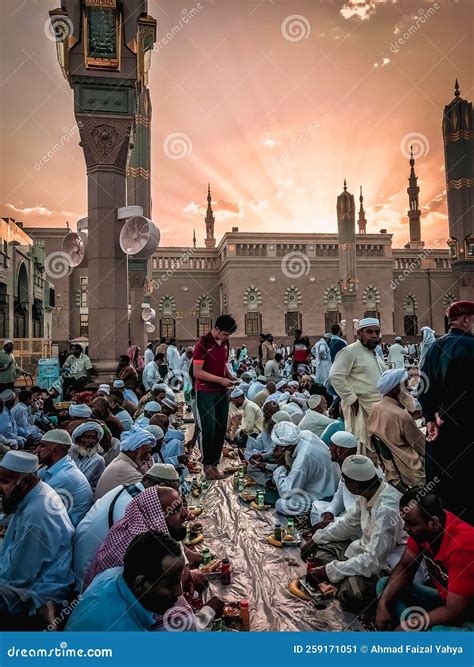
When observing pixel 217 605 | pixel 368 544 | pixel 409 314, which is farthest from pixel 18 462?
pixel 409 314

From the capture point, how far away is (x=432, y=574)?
2.09 metres

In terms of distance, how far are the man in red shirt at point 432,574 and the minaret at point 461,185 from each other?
1510cm

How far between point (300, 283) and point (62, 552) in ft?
90.8

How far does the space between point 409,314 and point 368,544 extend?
102 feet

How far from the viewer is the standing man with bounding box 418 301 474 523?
263 centimetres

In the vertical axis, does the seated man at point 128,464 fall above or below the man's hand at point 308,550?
above

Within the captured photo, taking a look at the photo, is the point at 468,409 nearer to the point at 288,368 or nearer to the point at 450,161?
the point at 288,368

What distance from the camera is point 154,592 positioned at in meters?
1.54

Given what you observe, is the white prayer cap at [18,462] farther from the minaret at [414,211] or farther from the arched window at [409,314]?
the minaret at [414,211]

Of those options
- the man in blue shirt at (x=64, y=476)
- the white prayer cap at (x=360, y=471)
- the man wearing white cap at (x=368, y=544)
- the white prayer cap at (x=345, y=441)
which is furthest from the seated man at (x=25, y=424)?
the white prayer cap at (x=360, y=471)

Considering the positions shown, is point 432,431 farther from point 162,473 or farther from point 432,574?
point 162,473

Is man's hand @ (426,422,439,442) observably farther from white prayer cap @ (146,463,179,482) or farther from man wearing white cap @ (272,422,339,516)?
white prayer cap @ (146,463,179,482)

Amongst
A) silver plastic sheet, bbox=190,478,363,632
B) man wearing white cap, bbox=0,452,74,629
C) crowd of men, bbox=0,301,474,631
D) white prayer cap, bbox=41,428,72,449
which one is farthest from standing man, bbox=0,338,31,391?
man wearing white cap, bbox=0,452,74,629

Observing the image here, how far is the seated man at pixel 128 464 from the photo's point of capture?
2777mm
